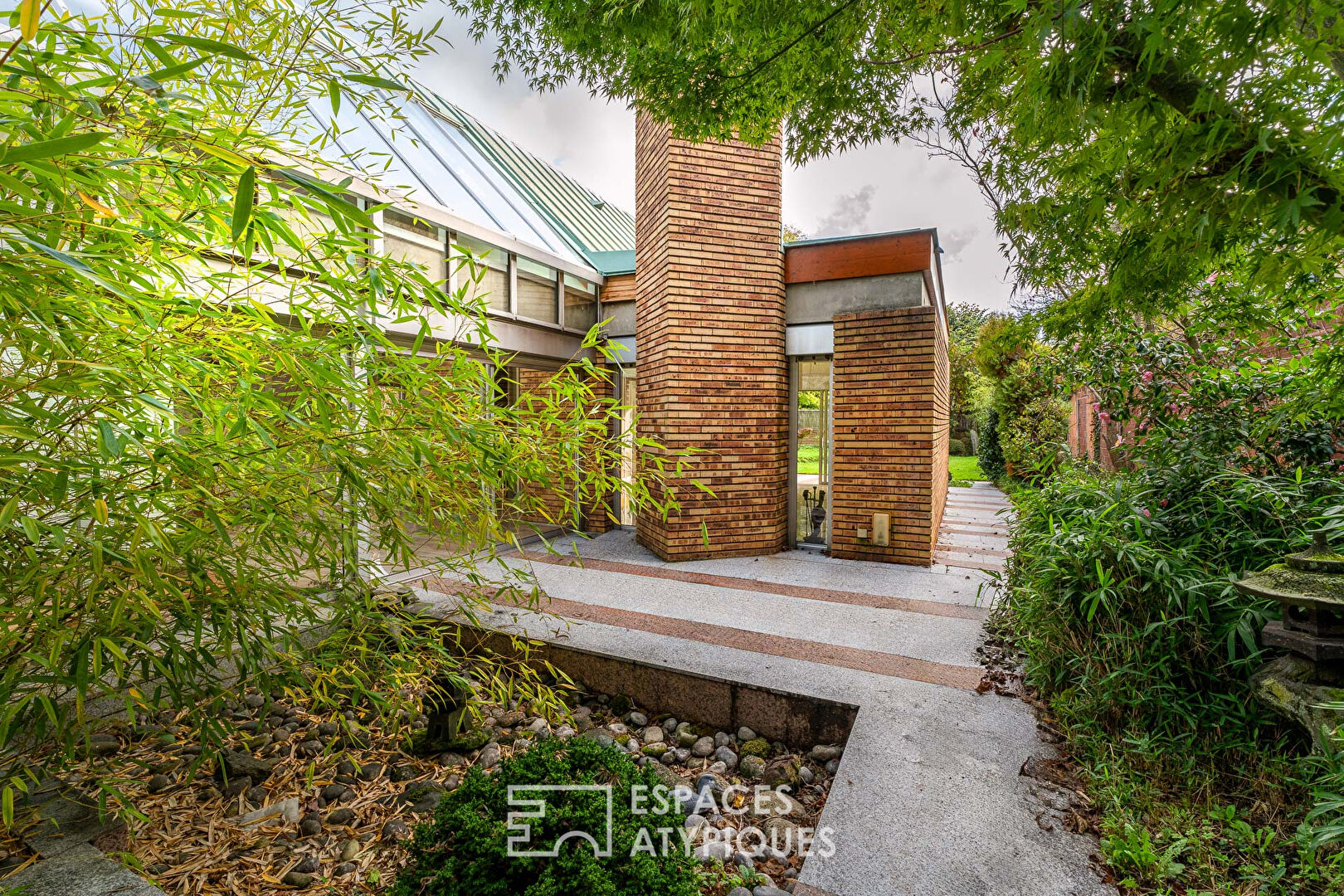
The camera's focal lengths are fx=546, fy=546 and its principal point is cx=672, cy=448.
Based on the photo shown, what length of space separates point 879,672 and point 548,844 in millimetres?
2306

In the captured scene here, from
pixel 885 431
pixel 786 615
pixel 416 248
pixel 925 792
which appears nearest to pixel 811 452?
pixel 885 431

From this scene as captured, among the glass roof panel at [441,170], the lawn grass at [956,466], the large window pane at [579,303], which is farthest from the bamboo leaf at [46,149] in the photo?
the large window pane at [579,303]

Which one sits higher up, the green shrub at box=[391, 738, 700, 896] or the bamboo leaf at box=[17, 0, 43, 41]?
the bamboo leaf at box=[17, 0, 43, 41]

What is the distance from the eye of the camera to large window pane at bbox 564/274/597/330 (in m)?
7.23

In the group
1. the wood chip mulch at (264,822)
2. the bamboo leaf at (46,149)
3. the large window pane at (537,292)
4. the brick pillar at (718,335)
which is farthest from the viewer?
the large window pane at (537,292)

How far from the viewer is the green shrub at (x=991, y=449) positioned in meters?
13.5

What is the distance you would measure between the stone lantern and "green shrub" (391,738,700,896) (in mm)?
2091

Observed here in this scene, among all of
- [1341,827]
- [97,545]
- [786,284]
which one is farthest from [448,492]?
[786,284]

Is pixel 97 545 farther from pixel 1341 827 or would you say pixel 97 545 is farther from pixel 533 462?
pixel 1341 827

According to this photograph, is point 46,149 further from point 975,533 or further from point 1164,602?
point 975,533

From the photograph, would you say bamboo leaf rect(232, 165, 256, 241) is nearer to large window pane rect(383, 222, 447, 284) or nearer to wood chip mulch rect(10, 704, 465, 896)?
wood chip mulch rect(10, 704, 465, 896)

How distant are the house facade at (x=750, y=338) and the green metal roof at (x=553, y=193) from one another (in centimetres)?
132

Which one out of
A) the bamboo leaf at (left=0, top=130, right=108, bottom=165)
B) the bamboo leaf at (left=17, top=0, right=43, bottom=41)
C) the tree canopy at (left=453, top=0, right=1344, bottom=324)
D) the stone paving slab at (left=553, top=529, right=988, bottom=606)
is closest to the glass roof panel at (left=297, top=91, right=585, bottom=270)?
the tree canopy at (left=453, top=0, right=1344, bottom=324)

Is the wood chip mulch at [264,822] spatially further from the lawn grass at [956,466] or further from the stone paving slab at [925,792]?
the lawn grass at [956,466]
